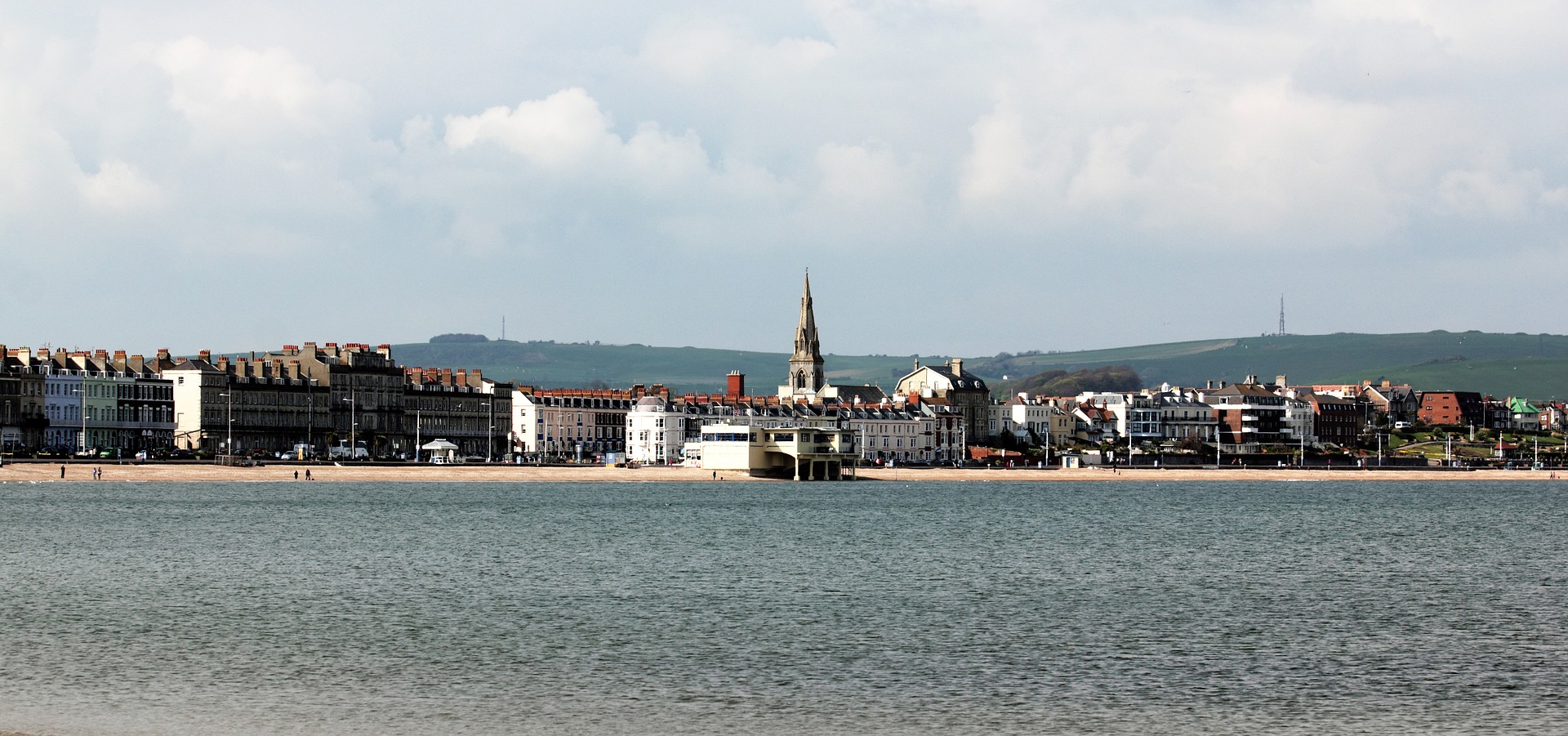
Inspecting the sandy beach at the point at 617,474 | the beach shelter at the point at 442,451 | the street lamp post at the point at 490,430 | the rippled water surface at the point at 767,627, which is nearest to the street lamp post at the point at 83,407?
the sandy beach at the point at 617,474

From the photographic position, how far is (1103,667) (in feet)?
113

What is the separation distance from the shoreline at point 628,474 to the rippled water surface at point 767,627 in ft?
114

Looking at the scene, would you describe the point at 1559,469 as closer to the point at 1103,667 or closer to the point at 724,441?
the point at 724,441

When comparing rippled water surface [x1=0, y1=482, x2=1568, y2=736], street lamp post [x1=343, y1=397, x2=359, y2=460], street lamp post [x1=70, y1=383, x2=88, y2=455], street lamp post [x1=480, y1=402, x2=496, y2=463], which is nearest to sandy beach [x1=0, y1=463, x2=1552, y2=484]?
street lamp post [x1=343, y1=397, x2=359, y2=460]

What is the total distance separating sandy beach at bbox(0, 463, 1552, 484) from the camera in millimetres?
114062

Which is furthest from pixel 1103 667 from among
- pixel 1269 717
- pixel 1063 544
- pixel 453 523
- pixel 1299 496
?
pixel 1299 496

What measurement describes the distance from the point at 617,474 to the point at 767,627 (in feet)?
327

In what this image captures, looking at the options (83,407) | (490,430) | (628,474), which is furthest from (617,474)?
(83,407)

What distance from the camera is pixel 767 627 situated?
132 feet

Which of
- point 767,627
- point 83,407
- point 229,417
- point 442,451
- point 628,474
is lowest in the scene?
point 767,627

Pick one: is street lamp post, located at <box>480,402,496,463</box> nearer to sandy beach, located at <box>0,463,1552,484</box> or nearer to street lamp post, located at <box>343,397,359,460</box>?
street lamp post, located at <box>343,397,359,460</box>

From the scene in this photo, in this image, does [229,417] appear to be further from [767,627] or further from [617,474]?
[767,627]

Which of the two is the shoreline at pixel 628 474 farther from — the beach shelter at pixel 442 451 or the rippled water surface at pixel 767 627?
the rippled water surface at pixel 767 627

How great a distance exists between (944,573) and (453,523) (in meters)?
29.9
